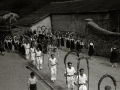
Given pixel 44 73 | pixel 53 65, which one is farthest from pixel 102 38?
pixel 53 65

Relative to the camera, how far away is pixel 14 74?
14.6m

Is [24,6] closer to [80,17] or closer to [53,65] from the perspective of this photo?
[80,17]

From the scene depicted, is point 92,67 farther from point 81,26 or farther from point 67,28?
point 67,28

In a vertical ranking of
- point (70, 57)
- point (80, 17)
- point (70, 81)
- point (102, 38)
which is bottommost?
point (70, 57)

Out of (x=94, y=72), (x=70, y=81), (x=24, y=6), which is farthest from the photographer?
(x=24, y=6)

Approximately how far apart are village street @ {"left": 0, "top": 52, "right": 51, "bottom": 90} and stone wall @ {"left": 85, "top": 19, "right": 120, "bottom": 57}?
6.58m

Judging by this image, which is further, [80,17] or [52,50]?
[80,17]

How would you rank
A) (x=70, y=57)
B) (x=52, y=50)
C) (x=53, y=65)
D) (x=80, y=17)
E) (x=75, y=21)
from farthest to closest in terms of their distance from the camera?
(x=75, y=21), (x=80, y=17), (x=52, y=50), (x=70, y=57), (x=53, y=65)

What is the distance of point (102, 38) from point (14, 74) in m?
8.20

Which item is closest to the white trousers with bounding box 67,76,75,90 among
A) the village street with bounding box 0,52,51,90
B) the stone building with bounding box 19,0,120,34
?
the village street with bounding box 0,52,51,90

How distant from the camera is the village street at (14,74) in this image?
12052 millimetres

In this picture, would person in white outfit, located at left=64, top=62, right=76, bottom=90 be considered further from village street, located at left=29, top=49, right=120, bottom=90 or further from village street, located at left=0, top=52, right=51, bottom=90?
village street, located at left=0, top=52, right=51, bottom=90

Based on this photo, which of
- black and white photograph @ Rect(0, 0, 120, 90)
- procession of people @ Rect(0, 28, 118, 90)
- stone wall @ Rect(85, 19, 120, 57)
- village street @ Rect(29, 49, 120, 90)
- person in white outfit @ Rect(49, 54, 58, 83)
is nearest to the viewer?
procession of people @ Rect(0, 28, 118, 90)

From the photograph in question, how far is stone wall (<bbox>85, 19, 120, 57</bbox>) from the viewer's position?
16906 millimetres
